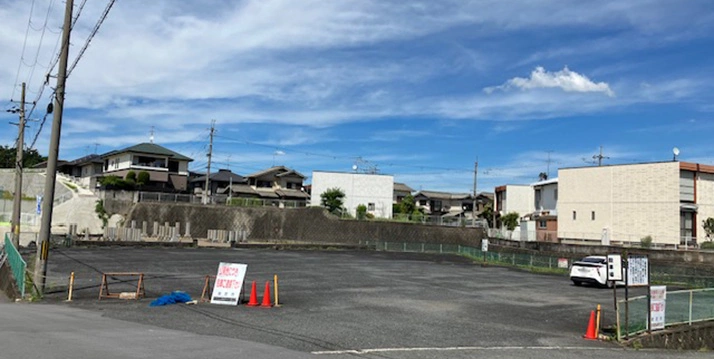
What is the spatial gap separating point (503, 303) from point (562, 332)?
522cm

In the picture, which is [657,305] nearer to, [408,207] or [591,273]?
[591,273]

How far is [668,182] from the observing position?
48.1 m

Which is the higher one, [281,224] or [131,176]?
[131,176]

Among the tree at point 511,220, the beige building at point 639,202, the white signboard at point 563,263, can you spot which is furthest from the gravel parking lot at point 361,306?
the tree at point 511,220

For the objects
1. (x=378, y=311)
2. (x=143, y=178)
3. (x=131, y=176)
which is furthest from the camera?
(x=143, y=178)

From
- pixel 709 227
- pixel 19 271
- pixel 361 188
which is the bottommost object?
pixel 19 271

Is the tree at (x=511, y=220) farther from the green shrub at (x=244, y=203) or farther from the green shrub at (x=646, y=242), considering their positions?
the green shrub at (x=244, y=203)

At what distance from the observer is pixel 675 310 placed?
14852 millimetres

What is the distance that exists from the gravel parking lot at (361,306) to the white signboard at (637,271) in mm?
1710

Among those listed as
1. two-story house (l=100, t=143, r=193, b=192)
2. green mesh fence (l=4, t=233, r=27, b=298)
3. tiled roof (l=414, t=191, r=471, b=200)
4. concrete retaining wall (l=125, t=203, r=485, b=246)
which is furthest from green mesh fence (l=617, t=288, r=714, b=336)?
tiled roof (l=414, t=191, r=471, b=200)

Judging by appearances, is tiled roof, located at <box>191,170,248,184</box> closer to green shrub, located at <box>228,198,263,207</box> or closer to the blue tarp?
green shrub, located at <box>228,198,263,207</box>

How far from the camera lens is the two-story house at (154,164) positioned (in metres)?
69.1

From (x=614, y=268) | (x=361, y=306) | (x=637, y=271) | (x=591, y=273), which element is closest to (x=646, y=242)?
(x=591, y=273)

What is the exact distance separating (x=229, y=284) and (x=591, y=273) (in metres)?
18.1
